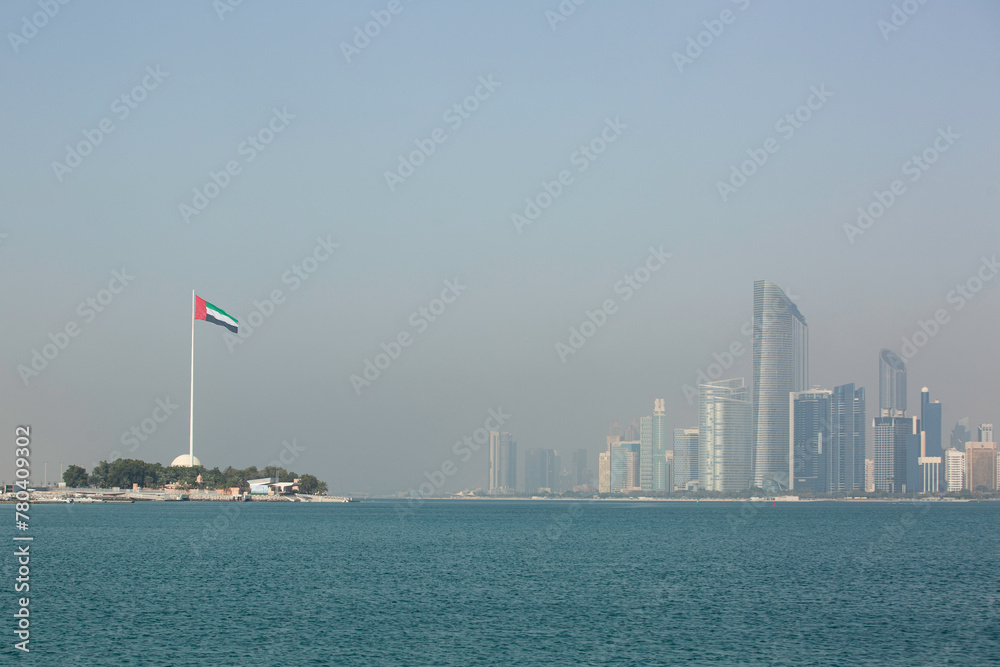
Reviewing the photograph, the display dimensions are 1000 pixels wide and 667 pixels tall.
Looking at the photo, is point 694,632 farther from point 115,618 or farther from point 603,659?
point 115,618

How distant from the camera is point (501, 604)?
59.3 meters

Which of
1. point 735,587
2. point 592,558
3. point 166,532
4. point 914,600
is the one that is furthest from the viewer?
point 166,532

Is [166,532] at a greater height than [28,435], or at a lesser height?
lesser

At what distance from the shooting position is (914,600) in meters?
61.8

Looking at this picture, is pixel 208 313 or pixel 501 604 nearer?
pixel 501 604

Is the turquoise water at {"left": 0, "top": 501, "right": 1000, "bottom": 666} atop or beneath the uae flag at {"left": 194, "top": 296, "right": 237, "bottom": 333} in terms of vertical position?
beneath

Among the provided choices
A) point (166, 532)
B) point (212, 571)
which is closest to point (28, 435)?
point (212, 571)

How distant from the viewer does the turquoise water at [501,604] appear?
4478 centimetres

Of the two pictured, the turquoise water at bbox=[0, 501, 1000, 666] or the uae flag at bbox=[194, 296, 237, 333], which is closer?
the turquoise water at bbox=[0, 501, 1000, 666]

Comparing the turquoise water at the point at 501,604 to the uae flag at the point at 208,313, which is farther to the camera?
the uae flag at the point at 208,313

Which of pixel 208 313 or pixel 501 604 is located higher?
pixel 208 313

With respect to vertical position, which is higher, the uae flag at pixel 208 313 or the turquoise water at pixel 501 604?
the uae flag at pixel 208 313

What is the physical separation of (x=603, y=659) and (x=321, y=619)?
57.5 ft

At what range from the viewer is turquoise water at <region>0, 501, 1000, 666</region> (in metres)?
44.8
